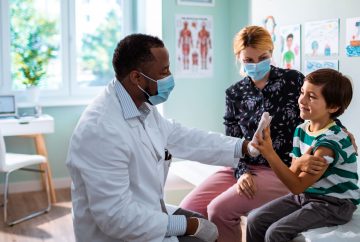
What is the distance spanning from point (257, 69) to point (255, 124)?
0.83 ft

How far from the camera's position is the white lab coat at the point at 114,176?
1.48m

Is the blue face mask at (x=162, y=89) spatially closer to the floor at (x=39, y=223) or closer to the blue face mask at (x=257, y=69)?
the blue face mask at (x=257, y=69)

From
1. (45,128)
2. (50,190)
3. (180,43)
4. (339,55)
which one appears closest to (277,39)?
(339,55)

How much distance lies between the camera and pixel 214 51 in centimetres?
417

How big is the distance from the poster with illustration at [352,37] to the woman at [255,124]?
414 mm

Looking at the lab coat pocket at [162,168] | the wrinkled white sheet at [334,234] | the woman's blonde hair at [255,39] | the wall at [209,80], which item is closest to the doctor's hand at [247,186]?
the wrinkled white sheet at [334,234]

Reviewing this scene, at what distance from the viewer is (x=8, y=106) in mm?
3838

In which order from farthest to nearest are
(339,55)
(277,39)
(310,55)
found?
(277,39)
(310,55)
(339,55)

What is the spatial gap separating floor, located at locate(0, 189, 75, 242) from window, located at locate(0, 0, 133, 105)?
901 millimetres

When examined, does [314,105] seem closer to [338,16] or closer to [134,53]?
[134,53]

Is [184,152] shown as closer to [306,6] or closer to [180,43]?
[306,6]

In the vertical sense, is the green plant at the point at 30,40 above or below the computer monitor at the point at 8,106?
above

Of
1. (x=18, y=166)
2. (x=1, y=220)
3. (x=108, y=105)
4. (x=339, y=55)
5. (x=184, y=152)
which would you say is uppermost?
(x=339, y=55)

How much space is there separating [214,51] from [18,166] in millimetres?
1886
